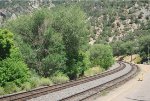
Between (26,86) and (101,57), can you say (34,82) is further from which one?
(101,57)

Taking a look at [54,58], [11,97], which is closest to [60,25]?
[54,58]

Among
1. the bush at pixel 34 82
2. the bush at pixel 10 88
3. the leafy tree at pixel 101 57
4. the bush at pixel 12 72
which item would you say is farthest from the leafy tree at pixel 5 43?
the leafy tree at pixel 101 57

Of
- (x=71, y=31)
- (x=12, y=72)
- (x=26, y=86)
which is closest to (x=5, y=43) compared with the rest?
(x=12, y=72)

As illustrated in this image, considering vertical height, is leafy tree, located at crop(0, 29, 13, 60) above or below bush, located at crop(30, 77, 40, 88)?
above

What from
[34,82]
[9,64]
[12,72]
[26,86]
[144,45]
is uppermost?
[144,45]

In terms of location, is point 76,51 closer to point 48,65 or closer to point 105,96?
point 48,65

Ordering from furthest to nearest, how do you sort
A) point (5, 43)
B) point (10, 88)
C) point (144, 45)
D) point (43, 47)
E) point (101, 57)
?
1. point (144, 45)
2. point (101, 57)
3. point (43, 47)
4. point (5, 43)
5. point (10, 88)

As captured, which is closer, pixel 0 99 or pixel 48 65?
pixel 0 99

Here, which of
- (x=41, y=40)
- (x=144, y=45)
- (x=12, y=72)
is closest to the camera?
(x=12, y=72)

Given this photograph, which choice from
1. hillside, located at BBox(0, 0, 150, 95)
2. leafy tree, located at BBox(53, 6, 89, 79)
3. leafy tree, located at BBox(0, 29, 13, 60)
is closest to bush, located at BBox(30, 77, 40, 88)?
hillside, located at BBox(0, 0, 150, 95)

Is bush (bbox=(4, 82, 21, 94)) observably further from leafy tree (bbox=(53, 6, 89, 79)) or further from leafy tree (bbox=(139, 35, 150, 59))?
leafy tree (bbox=(139, 35, 150, 59))

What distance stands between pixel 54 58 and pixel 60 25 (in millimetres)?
5973

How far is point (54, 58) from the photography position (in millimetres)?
42969

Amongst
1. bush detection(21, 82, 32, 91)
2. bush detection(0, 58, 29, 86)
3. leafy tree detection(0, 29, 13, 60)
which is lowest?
bush detection(21, 82, 32, 91)
